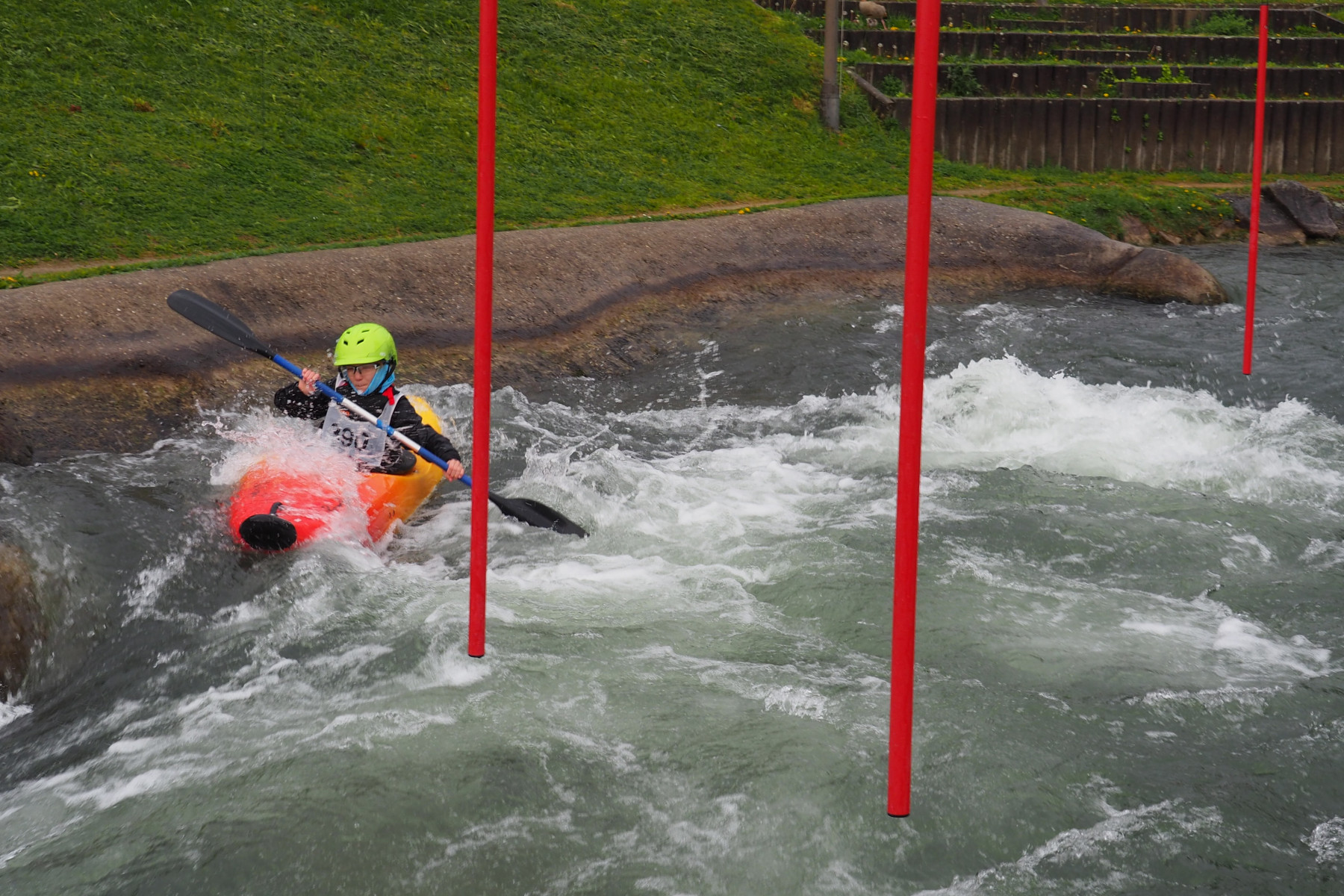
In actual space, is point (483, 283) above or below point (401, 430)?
above

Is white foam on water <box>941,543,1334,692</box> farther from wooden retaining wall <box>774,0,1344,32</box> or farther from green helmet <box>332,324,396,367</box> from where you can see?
wooden retaining wall <box>774,0,1344,32</box>

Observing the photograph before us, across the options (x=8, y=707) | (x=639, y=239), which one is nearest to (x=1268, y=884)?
(x=8, y=707)

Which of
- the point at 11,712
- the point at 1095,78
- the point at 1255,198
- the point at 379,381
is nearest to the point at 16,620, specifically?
the point at 11,712

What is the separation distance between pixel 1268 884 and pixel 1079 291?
9.76 metres

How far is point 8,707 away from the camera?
16.6 feet

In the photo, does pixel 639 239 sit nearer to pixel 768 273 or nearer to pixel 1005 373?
pixel 768 273

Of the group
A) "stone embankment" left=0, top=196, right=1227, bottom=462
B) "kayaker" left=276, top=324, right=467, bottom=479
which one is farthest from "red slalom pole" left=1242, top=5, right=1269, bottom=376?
"kayaker" left=276, top=324, right=467, bottom=479

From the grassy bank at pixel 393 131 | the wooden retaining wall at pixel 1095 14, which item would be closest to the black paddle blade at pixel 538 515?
the grassy bank at pixel 393 131

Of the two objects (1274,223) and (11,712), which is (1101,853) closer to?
(11,712)

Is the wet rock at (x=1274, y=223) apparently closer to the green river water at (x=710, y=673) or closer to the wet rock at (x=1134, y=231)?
the wet rock at (x=1134, y=231)

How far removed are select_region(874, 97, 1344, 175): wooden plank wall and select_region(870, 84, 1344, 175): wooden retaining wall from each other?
0.01 meters

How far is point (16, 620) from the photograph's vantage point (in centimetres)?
531

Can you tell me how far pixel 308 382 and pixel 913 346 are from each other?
14.7 feet

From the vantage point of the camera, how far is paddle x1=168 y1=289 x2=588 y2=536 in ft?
21.7
